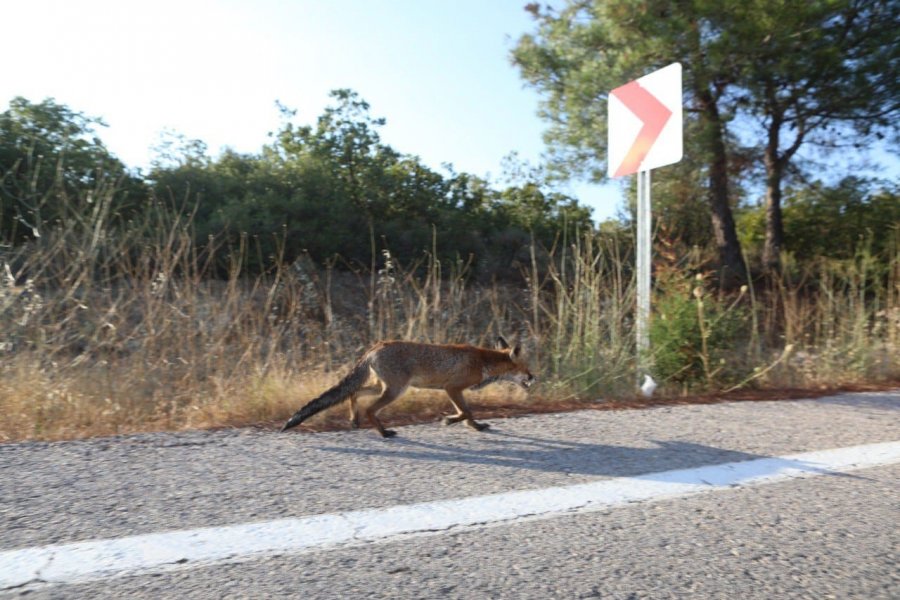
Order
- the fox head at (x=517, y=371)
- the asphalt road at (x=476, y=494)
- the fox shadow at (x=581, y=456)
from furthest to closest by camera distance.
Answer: the fox head at (x=517, y=371), the fox shadow at (x=581, y=456), the asphalt road at (x=476, y=494)

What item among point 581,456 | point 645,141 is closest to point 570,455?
point 581,456

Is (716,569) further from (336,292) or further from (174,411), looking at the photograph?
(336,292)

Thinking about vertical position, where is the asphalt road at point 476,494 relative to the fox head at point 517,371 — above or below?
below

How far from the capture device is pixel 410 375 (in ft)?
16.4

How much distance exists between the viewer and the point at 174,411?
5.11 m

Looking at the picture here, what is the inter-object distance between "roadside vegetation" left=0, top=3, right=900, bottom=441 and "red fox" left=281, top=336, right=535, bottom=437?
1.26 feet

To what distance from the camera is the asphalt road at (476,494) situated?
97.7 inches

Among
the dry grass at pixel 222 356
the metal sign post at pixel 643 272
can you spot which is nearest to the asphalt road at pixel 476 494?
the dry grass at pixel 222 356

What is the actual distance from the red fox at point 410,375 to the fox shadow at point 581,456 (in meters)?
0.39

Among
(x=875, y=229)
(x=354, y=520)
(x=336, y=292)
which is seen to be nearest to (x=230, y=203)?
(x=336, y=292)

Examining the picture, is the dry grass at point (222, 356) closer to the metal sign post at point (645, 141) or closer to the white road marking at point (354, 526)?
the metal sign post at point (645, 141)

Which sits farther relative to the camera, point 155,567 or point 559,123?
point 559,123

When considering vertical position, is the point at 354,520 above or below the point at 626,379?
below

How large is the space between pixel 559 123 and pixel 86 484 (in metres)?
14.3
